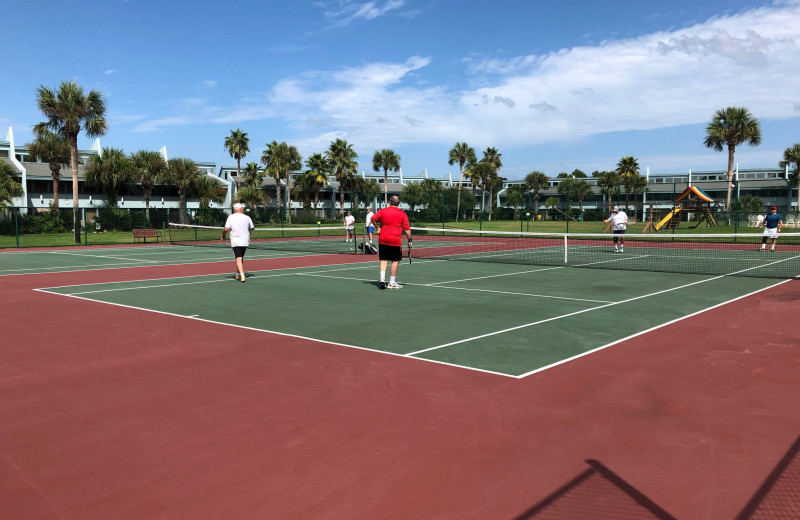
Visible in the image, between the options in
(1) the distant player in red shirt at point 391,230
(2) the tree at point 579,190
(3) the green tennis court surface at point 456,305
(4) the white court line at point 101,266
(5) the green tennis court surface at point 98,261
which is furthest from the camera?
(2) the tree at point 579,190

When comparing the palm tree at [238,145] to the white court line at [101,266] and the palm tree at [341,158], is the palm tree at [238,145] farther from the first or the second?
the white court line at [101,266]

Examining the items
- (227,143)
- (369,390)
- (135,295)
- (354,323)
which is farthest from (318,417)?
(227,143)

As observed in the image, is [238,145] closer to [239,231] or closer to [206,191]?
[206,191]

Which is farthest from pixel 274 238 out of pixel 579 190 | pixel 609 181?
pixel 579 190

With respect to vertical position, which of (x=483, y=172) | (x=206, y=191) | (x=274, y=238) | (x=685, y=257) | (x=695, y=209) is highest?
(x=483, y=172)

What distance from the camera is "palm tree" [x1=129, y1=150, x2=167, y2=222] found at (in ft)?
179

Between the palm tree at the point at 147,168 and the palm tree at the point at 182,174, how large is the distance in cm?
87

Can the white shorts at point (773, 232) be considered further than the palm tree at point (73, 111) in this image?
No

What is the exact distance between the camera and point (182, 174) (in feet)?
189

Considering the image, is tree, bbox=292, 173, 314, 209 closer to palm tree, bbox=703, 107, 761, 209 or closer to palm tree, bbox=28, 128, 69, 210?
palm tree, bbox=28, 128, 69, 210

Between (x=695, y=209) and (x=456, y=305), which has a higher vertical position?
(x=695, y=209)

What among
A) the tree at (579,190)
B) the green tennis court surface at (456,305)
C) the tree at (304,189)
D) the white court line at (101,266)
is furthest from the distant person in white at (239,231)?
the tree at (579,190)

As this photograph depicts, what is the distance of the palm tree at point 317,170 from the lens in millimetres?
68500

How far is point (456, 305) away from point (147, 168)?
168 feet
